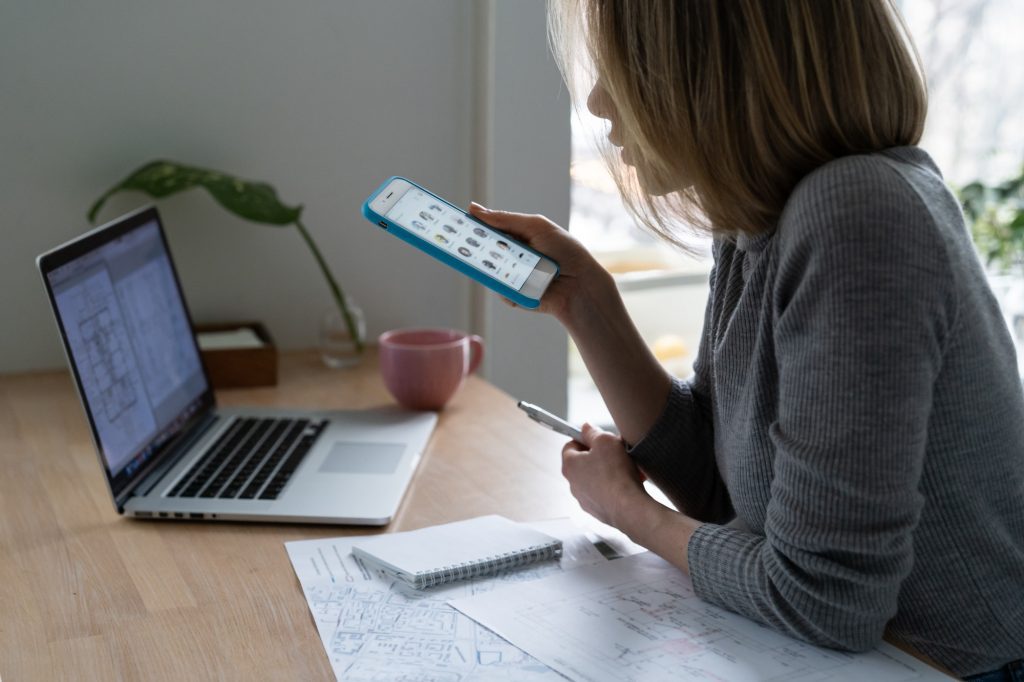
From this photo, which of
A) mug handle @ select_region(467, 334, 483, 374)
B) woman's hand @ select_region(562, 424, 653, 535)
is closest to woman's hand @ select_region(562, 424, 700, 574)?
woman's hand @ select_region(562, 424, 653, 535)

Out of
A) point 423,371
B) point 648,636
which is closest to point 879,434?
point 648,636

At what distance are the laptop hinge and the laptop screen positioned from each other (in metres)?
0.01

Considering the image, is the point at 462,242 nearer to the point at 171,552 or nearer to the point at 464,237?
the point at 464,237

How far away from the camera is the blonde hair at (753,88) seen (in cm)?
74

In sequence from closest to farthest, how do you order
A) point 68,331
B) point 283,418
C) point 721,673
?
point 721,673
point 68,331
point 283,418

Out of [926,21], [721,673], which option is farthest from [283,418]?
[926,21]

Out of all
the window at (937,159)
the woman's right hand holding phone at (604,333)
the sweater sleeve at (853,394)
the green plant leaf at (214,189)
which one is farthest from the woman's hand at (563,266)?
the window at (937,159)

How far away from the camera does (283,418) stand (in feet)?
4.17

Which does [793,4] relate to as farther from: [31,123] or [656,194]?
[31,123]

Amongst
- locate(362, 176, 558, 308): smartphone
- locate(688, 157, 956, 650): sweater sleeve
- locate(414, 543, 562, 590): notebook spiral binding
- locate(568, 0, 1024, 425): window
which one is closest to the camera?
locate(688, 157, 956, 650): sweater sleeve

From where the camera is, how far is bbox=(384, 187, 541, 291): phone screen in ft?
3.10

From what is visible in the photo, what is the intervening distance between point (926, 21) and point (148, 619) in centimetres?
194

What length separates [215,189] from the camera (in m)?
1.42

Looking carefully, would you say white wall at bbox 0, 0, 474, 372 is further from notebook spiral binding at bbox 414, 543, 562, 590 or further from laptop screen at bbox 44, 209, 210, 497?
notebook spiral binding at bbox 414, 543, 562, 590
